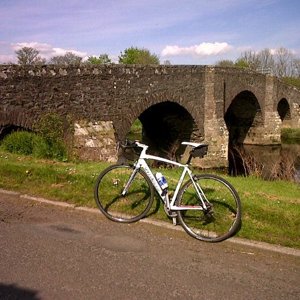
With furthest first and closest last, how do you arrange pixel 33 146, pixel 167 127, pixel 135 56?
pixel 135 56
pixel 167 127
pixel 33 146

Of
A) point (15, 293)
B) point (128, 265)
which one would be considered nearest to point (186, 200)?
point (128, 265)

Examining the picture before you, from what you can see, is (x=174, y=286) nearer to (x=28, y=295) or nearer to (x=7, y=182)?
(x=28, y=295)

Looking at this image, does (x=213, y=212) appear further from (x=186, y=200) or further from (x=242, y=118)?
(x=242, y=118)

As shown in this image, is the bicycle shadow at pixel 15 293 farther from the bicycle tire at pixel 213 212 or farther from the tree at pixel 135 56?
the tree at pixel 135 56

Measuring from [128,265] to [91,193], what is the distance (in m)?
2.04

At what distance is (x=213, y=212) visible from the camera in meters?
4.23

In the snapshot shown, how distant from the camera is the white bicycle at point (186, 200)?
13.6 feet

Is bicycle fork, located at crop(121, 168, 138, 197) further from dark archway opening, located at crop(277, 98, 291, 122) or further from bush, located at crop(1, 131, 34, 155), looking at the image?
dark archway opening, located at crop(277, 98, 291, 122)

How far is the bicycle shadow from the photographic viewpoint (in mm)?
2906

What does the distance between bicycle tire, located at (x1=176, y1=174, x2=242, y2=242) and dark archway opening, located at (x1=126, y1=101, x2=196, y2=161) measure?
1465 centimetres

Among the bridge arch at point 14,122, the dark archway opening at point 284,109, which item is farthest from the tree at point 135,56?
the bridge arch at point 14,122

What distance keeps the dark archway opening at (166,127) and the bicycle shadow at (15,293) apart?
16.2m

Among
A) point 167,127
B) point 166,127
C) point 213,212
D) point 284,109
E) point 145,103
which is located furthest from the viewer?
point 284,109

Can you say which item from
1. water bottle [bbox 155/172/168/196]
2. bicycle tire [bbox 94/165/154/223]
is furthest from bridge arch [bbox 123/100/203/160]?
water bottle [bbox 155/172/168/196]
